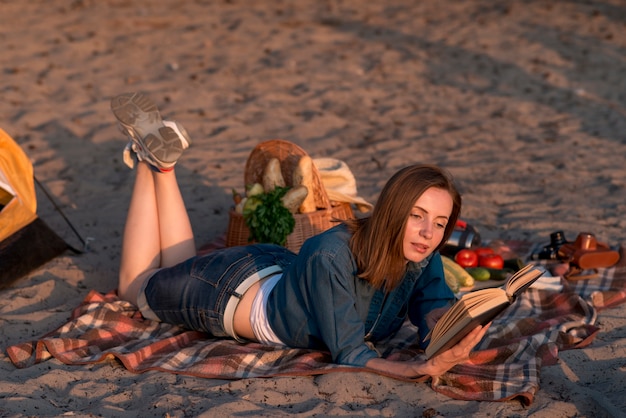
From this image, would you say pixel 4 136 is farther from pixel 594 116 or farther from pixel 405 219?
pixel 594 116

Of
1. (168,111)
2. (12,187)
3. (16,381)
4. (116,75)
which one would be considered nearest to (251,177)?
(12,187)

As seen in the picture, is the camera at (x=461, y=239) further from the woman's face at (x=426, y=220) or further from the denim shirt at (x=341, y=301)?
the woman's face at (x=426, y=220)

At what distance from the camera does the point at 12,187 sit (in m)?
5.43

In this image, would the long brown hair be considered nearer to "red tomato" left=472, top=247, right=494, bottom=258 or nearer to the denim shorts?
the denim shorts

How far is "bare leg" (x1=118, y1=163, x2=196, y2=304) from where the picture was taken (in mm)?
4801

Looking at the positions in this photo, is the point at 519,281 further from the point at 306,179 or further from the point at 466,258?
the point at 306,179

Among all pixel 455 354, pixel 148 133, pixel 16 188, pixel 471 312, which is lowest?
pixel 455 354

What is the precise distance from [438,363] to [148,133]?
2.10 meters

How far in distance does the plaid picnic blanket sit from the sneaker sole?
2.98 feet

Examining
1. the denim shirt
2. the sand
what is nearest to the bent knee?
the sand

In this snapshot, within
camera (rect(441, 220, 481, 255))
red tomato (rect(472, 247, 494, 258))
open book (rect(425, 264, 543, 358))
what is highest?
open book (rect(425, 264, 543, 358))

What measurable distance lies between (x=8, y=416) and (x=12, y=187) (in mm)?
2175

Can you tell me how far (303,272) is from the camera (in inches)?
153

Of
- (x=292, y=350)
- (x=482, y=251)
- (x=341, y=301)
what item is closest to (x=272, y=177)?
(x=482, y=251)
